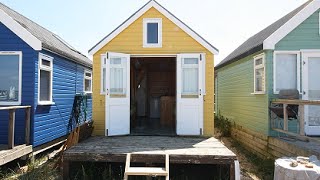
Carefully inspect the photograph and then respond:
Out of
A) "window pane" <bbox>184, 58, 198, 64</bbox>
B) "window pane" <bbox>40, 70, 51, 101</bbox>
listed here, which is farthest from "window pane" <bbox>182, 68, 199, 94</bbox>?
"window pane" <bbox>40, 70, 51, 101</bbox>

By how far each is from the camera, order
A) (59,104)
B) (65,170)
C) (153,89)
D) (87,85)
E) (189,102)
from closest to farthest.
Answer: (65,170)
(189,102)
(59,104)
(87,85)
(153,89)

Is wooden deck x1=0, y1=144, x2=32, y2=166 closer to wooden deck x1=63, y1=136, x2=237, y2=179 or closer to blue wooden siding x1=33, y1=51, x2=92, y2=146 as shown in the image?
blue wooden siding x1=33, y1=51, x2=92, y2=146

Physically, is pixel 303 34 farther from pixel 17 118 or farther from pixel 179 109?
pixel 17 118

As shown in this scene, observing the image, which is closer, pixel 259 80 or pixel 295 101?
pixel 295 101

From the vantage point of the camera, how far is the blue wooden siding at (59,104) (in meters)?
8.43

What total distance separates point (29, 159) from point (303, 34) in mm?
8882

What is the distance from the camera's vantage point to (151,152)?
6129 mm

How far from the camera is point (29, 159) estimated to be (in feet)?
25.3

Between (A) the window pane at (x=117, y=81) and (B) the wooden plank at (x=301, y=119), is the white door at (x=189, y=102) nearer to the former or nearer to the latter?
(A) the window pane at (x=117, y=81)

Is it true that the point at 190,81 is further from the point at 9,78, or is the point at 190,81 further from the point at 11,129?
the point at 9,78

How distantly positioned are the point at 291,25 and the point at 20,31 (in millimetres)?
8101

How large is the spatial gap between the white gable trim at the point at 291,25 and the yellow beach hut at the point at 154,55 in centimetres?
163

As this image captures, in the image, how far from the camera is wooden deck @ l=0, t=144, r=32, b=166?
629cm

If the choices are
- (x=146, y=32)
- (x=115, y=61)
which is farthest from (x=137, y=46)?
(x=115, y=61)
